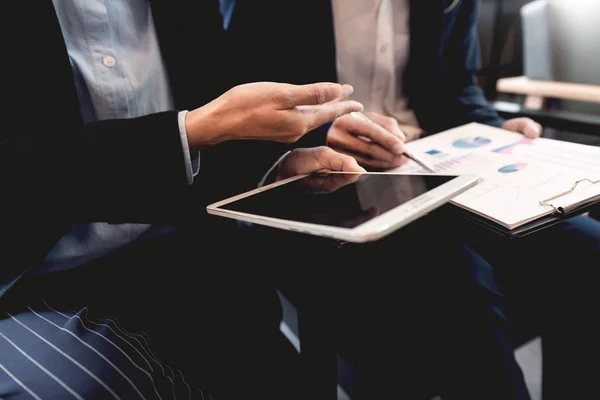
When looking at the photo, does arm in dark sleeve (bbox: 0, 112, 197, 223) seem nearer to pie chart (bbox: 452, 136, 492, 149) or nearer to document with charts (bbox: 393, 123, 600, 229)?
document with charts (bbox: 393, 123, 600, 229)

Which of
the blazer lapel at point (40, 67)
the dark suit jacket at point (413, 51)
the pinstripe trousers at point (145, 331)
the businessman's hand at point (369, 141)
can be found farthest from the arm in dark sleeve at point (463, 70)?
the blazer lapel at point (40, 67)

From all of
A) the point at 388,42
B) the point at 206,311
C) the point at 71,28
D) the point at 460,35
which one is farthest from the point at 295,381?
the point at 460,35

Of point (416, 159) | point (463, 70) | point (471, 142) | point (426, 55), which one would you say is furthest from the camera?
point (463, 70)

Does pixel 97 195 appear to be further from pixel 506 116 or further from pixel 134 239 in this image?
pixel 506 116

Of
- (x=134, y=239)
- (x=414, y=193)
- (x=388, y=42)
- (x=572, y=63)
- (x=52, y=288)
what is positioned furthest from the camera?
(x=572, y=63)

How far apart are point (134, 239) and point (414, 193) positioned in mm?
599

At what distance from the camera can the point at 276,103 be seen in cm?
53

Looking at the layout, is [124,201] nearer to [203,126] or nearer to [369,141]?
[203,126]

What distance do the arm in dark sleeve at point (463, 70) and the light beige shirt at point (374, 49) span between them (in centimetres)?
14

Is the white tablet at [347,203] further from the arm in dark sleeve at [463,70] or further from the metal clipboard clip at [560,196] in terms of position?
the arm in dark sleeve at [463,70]

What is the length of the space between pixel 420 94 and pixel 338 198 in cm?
77

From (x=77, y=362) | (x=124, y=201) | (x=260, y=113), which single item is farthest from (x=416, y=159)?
(x=77, y=362)

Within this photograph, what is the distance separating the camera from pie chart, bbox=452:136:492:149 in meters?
0.79

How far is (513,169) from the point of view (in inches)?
25.3
